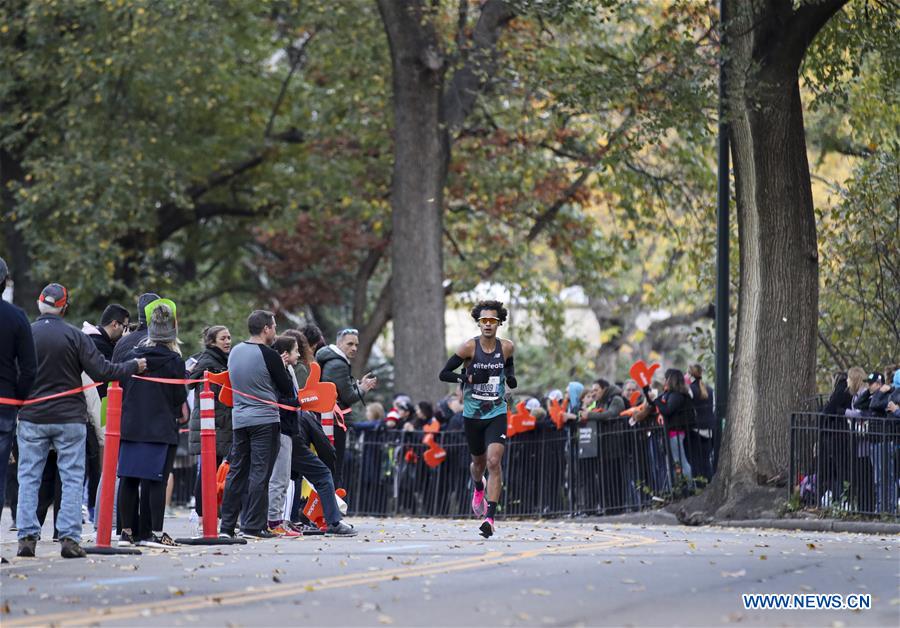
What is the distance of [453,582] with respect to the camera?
9.93m

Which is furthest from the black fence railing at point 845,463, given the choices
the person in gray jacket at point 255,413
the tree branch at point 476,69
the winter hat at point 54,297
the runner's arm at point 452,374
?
the tree branch at point 476,69

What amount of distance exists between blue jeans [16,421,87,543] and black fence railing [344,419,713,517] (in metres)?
9.92

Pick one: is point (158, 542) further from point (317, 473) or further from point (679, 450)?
point (679, 450)

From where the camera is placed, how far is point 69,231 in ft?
102

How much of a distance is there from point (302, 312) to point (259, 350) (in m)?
25.0

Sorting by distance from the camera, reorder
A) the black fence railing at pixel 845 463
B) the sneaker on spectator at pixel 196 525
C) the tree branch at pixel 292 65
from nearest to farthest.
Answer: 1. the sneaker on spectator at pixel 196 525
2. the black fence railing at pixel 845 463
3. the tree branch at pixel 292 65

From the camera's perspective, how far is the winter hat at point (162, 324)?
13.0 metres

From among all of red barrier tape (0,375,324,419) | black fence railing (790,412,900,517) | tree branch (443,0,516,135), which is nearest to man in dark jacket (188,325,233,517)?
red barrier tape (0,375,324,419)

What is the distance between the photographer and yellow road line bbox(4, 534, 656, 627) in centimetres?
832

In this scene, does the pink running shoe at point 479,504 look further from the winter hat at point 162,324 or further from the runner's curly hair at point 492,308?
the winter hat at point 162,324

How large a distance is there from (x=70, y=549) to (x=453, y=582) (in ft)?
11.3

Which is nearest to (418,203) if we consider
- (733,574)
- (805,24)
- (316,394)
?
(805,24)

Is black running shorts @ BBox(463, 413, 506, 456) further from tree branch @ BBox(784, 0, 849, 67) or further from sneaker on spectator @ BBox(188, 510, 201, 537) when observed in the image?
tree branch @ BBox(784, 0, 849, 67)

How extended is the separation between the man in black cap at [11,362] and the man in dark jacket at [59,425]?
1.31 feet
